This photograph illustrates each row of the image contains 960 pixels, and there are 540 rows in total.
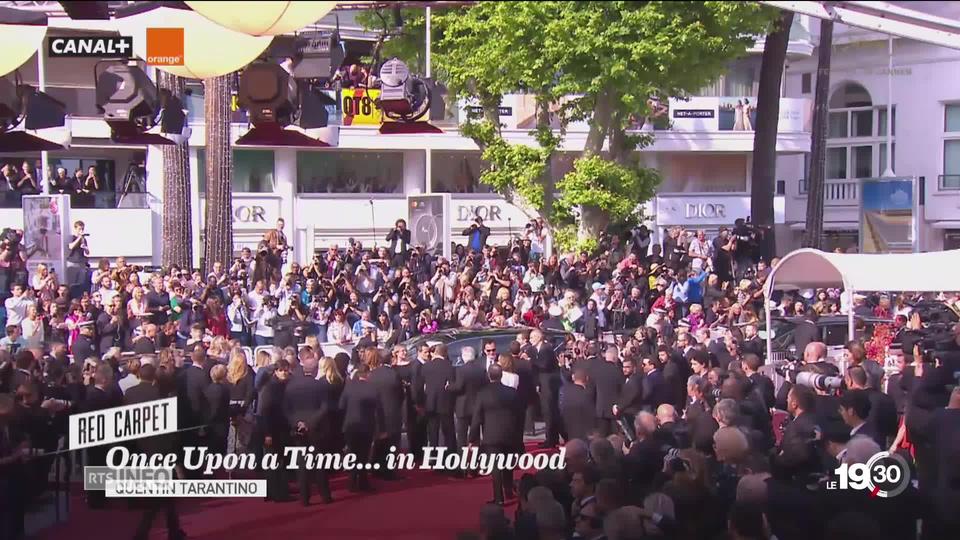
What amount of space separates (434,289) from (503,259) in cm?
256

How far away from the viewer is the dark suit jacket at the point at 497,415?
11797mm

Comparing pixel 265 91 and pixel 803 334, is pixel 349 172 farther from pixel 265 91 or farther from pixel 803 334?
pixel 265 91

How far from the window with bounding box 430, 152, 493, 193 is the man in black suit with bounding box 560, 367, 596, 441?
69.3 ft

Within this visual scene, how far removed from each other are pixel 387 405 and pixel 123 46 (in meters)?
4.47

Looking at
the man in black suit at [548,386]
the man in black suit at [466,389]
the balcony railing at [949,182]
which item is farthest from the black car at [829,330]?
the balcony railing at [949,182]

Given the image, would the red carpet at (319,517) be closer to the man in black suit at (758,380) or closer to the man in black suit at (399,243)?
the man in black suit at (758,380)

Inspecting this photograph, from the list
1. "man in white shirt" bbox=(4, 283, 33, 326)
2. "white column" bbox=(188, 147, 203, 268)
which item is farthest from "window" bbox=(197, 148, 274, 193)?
"man in white shirt" bbox=(4, 283, 33, 326)

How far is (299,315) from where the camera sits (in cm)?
1808

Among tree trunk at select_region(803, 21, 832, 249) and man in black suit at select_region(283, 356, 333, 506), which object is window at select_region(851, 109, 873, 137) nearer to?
tree trunk at select_region(803, 21, 832, 249)

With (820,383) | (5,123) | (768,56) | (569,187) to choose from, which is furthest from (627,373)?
(768,56)

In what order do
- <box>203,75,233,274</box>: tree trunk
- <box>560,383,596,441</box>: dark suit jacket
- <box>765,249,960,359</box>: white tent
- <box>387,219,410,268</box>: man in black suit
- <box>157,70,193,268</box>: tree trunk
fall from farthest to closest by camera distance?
<box>387,219,410,268</box>: man in black suit < <box>157,70,193,268</box>: tree trunk < <box>203,75,233,274</box>: tree trunk < <box>765,249,960,359</box>: white tent < <box>560,383,596,441</box>: dark suit jacket

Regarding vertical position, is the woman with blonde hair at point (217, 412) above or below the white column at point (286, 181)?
below

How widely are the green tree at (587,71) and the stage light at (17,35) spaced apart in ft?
12.2

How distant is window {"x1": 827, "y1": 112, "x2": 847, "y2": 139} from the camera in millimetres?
37844
